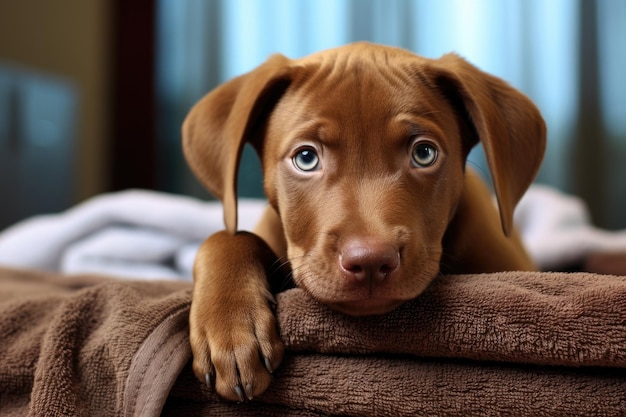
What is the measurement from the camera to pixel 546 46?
5.95 meters

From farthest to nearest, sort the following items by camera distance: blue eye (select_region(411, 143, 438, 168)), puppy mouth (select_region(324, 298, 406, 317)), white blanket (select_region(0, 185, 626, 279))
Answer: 1. white blanket (select_region(0, 185, 626, 279))
2. blue eye (select_region(411, 143, 438, 168))
3. puppy mouth (select_region(324, 298, 406, 317))

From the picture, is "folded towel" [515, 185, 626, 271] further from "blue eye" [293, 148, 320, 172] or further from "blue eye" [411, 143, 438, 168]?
"blue eye" [293, 148, 320, 172]

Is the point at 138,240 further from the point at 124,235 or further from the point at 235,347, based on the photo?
Answer: the point at 235,347

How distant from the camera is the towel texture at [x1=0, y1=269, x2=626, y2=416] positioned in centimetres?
126

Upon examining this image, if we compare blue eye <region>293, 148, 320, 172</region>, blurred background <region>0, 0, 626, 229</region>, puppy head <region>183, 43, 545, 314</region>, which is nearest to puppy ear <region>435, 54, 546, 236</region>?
puppy head <region>183, 43, 545, 314</region>

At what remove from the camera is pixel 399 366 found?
4.52 feet

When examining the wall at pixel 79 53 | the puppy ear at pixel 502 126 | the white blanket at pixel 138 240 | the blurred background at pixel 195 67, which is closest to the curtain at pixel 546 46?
the blurred background at pixel 195 67

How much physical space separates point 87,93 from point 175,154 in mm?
1051

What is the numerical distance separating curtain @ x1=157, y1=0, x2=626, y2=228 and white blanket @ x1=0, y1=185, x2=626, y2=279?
2.33 metres

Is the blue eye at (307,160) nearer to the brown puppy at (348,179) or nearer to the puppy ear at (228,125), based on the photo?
the brown puppy at (348,179)

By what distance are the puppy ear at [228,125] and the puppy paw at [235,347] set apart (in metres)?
0.32

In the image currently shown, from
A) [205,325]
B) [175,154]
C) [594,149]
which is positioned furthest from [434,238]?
[175,154]

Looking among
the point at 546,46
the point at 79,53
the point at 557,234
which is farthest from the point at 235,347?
the point at 79,53

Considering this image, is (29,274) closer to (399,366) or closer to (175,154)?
(399,366)
